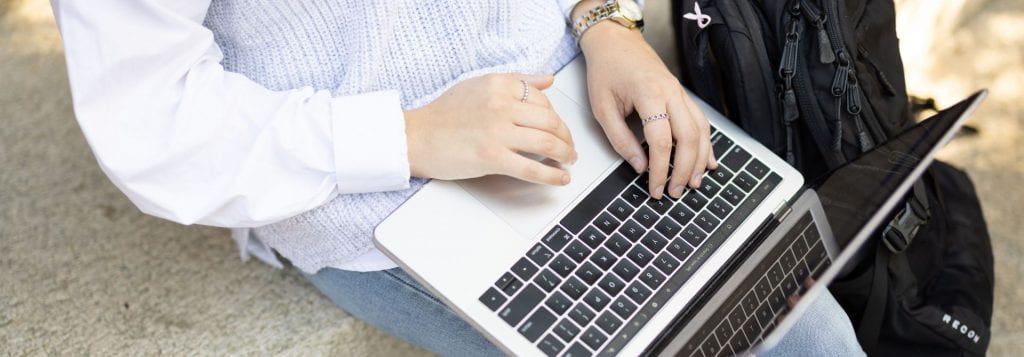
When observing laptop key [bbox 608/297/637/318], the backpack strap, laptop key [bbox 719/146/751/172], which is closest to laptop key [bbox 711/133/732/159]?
laptop key [bbox 719/146/751/172]

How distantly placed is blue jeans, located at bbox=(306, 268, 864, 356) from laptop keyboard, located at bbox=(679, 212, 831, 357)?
0.47 ft

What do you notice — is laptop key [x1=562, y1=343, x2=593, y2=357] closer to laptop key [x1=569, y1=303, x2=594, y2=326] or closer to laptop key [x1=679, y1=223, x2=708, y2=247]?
laptop key [x1=569, y1=303, x2=594, y2=326]

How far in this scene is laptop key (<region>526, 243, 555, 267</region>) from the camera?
2.71ft

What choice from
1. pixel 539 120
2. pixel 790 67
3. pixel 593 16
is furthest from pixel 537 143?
pixel 790 67

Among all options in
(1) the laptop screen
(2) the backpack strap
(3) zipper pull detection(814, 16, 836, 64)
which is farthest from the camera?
(2) the backpack strap

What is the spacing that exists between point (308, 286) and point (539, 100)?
43 cm

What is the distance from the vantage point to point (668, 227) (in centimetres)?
→ 87

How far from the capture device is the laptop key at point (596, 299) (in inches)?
32.1

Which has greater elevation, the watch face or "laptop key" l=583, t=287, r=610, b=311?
the watch face

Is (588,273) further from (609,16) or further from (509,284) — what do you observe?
(609,16)

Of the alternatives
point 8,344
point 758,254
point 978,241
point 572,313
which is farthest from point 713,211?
point 8,344

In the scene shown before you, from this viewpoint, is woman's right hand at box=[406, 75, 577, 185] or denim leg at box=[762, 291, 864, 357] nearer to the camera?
woman's right hand at box=[406, 75, 577, 185]

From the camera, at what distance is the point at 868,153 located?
879mm

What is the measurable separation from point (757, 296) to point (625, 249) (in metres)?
0.12
